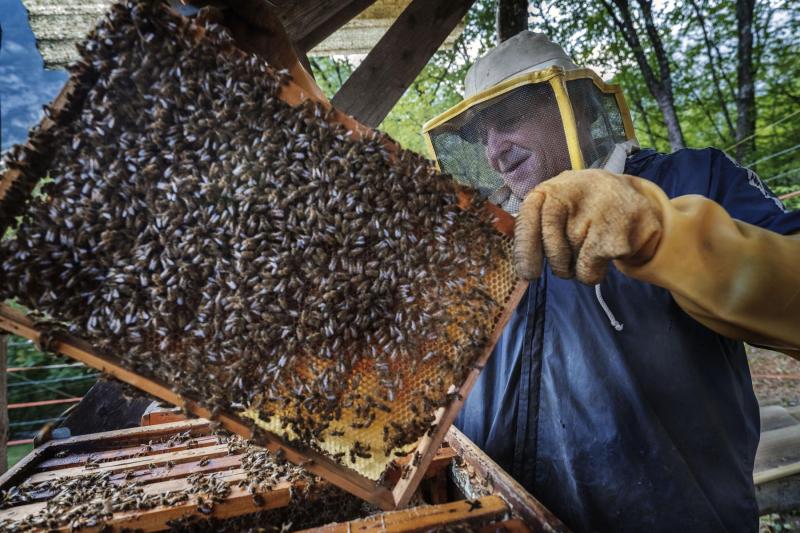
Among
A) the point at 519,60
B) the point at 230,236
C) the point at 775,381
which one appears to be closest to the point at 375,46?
the point at 519,60

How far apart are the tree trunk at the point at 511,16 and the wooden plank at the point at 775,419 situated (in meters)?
6.54

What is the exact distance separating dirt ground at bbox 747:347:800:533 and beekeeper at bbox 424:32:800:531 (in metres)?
5.08

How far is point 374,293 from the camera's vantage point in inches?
75.8

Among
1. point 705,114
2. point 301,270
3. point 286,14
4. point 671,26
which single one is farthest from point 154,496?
point 705,114

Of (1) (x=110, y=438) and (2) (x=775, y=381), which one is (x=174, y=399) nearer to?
(1) (x=110, y=438)

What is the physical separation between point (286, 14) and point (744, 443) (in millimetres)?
4590

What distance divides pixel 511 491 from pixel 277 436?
3.92 ft

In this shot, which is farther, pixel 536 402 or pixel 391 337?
pixel 536 402

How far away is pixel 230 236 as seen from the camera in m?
1.87

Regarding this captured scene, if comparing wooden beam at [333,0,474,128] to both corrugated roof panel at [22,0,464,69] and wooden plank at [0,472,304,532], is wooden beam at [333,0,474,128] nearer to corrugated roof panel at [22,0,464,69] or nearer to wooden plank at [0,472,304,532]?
corrugated roof panel at [22,0,464,69]

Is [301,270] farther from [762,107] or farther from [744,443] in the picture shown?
[762,107]

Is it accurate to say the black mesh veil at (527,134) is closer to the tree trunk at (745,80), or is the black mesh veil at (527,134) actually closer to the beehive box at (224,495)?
the beehive box at (224,495)

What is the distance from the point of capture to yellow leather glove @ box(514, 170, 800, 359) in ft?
6.24

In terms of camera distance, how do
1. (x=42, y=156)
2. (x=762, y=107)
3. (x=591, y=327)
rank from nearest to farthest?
(x=42, y=156)
(x=591, y=327)
(x=762, y=107)
